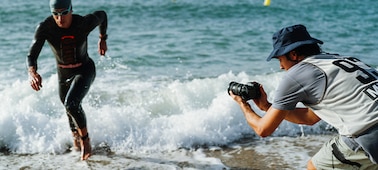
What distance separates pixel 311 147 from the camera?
245 inches

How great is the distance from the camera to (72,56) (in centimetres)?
→ 557

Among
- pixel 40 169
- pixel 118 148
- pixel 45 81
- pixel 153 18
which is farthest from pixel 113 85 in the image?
pixel 153 18

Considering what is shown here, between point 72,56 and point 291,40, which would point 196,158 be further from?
point 291,40

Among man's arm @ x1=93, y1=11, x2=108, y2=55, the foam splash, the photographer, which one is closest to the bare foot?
the foam splash

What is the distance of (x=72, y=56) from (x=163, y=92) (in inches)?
111

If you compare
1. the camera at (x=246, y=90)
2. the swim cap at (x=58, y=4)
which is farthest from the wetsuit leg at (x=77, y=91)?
the camera at (x=246, y=90)

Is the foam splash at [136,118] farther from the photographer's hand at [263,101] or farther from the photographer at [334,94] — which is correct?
the photographer at [334,94]

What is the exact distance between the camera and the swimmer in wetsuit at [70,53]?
5234 mm

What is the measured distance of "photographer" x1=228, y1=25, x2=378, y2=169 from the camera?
9.78 feet

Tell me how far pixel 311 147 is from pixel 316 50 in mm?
3250

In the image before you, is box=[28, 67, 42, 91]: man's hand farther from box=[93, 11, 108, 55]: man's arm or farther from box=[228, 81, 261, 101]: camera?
box=[228, 81, 261, 101]: camera

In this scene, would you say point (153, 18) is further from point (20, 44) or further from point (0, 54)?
point (0, 54)

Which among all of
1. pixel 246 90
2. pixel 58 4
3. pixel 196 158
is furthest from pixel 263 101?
pixel 58 4

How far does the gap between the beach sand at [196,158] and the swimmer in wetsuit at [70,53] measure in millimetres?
296
